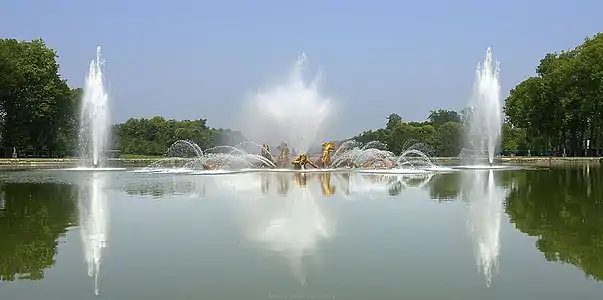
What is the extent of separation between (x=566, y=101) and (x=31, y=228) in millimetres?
55569

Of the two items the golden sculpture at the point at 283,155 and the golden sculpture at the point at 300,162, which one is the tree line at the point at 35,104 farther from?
the golden sculpture at the point at 300,162

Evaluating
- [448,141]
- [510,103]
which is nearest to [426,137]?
[448,141]

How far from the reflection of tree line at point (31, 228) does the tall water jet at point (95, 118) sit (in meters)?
22.6

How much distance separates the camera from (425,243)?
967 centimetres

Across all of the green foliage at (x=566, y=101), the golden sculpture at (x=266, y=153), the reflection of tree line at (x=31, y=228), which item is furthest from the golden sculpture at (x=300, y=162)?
the green foliage at (x=566, y=101)

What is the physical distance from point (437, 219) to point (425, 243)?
2.89 metres

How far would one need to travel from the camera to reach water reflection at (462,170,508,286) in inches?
330

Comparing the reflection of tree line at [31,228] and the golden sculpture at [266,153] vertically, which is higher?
the golden sculpture at [266,153]

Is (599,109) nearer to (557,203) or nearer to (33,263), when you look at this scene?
(557,203)

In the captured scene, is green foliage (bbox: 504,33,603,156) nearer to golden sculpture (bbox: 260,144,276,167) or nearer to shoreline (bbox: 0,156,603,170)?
shoreline (bbox: 0,156,603,170)

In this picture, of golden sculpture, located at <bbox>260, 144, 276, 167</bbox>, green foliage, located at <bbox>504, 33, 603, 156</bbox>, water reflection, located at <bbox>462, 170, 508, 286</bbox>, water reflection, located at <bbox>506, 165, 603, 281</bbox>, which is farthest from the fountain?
green foliage, located at <bbox>504, 33, 603, 156</bbox>

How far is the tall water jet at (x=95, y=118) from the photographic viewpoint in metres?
41.5

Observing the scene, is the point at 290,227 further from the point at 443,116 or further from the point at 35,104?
the point at 443,116

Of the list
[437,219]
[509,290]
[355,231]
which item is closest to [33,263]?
[355,231]
